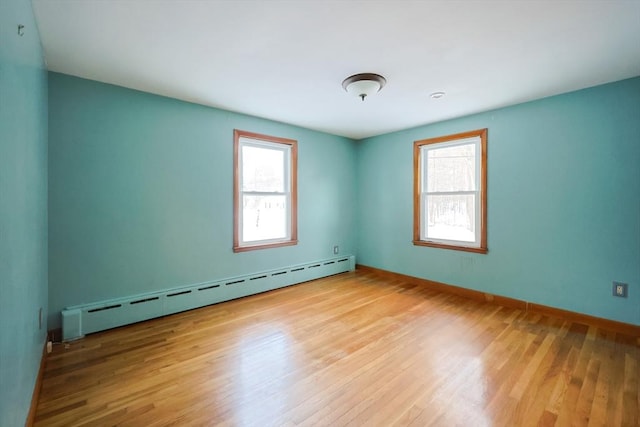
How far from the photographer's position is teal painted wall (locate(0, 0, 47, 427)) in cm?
115

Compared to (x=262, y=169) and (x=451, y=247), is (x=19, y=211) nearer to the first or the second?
(x=262, y=169)

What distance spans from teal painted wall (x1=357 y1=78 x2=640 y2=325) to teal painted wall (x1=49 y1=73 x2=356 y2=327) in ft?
9.68

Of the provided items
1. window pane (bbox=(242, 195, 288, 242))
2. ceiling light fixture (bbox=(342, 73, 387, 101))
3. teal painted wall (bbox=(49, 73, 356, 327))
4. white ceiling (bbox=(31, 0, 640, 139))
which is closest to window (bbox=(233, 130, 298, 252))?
window pane (bbox=(242, 195, 288, 242))

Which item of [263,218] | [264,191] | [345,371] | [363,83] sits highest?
[363,83]

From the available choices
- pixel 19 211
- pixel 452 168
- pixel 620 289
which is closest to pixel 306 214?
pixel 452 168

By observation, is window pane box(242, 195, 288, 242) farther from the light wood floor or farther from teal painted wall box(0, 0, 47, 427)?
teal painted wall box(0, 0, 47, 427)

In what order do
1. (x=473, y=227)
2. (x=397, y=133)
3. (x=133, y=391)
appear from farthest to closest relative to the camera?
(x=397, y=133)
(x=473, y=227)
(x=133, y=391)

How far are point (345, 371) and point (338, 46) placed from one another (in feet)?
8.18

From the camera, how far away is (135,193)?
2.98 metres

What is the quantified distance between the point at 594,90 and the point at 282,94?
10.7 ft

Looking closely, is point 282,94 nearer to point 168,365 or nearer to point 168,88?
point 168,88

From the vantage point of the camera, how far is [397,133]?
15.3 feet

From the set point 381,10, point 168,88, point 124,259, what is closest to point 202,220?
point 124,259

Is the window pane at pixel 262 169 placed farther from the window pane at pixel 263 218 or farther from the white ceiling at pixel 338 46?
the white ceiling at pixel 338 46
